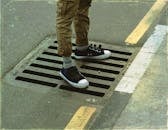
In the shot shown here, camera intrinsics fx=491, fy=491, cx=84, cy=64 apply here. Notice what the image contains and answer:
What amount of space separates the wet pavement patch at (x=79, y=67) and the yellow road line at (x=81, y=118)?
24cm

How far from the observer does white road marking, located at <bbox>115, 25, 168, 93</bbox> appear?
469 cm

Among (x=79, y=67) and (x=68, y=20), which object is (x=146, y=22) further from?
(x=68, y=20)

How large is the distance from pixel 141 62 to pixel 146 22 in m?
1.04

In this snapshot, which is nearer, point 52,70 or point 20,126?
point 20,126

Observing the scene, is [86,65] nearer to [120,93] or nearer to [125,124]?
[120,93]

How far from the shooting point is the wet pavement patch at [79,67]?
4691 millimetres

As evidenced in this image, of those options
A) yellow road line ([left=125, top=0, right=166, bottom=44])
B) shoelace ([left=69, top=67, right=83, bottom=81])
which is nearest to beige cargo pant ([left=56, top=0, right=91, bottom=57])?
shoelace ([left=69, top=67, right=83, bottom=81])

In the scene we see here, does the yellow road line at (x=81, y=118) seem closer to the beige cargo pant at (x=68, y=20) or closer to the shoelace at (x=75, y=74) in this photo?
the shoelace at (x=75, y=74)

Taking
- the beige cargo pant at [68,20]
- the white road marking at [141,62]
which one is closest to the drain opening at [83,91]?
the white road marking at [141,62]

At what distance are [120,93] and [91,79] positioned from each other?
1.33 feet

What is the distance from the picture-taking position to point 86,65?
16.7ft

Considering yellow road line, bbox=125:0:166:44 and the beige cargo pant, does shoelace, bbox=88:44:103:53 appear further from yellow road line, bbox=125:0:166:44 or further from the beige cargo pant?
yellow road line, bbox=125:0:166:44

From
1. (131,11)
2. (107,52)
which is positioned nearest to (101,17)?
(131,11)

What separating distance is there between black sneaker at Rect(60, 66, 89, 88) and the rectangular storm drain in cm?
5
